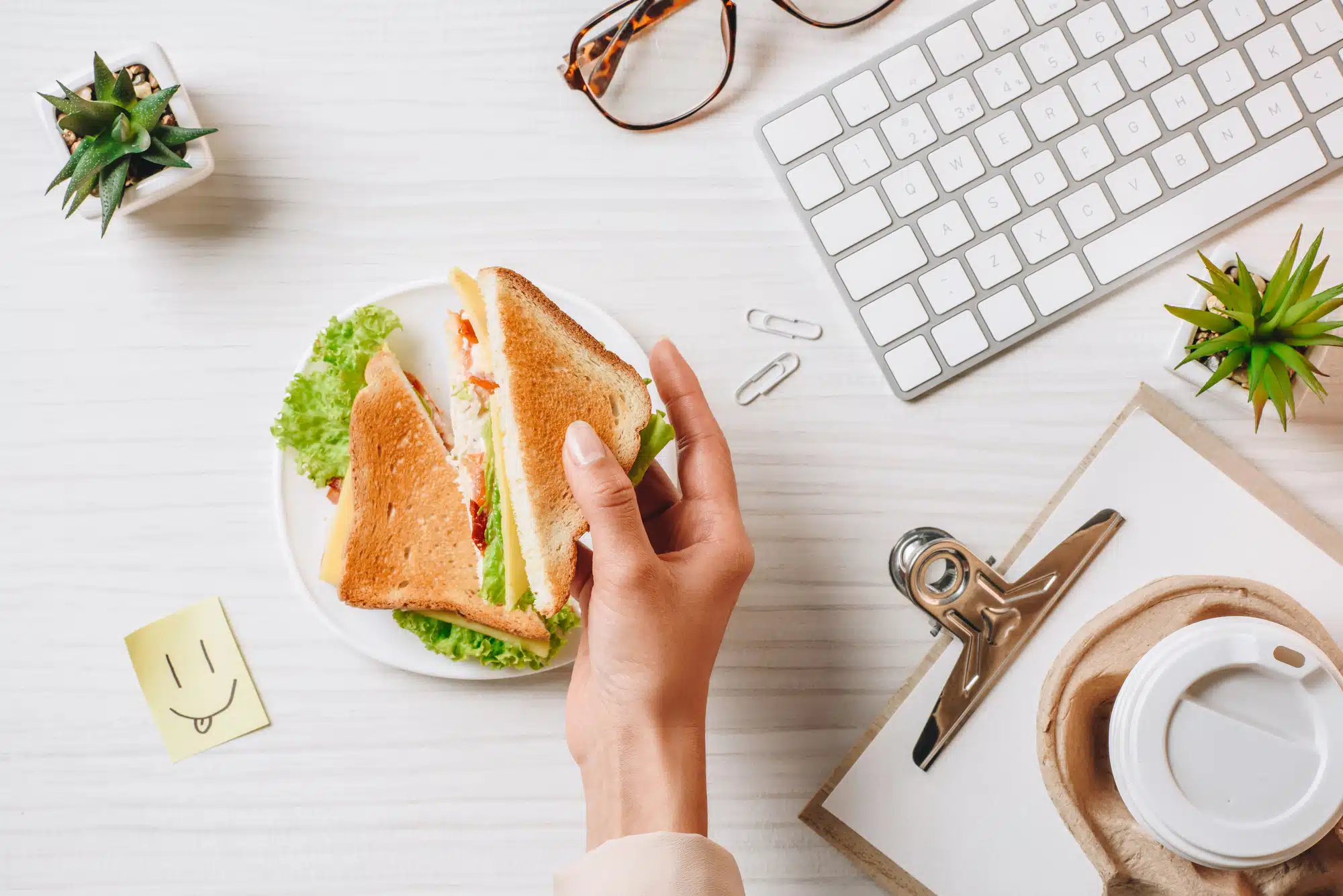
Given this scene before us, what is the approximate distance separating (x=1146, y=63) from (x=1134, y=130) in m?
0.09

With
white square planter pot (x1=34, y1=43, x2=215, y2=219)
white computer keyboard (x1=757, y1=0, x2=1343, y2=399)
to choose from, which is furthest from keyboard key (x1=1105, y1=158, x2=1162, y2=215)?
white square planter pot (x1=34, y1=43, x2=215, y2=219)

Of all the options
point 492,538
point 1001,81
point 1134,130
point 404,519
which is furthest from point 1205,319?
point 404,519

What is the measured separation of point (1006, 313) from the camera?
113 centimetres

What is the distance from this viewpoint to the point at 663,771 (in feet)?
3.26

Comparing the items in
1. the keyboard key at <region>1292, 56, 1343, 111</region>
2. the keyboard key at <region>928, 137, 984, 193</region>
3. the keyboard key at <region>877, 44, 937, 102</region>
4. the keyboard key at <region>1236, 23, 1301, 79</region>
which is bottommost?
the keyboard key at <region>1292, 56, 1343, 111</region>

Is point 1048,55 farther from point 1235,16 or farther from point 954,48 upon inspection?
point 1235,16

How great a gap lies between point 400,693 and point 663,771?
0.38 meters

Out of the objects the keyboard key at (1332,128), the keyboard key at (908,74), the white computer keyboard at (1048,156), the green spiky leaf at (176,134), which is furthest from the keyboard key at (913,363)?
the green spiky leaf at (176,134)

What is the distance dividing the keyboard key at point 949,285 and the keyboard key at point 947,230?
21 millimetres

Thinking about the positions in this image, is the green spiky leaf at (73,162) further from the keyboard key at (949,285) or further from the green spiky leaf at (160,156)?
the keyboard key at (949,285)

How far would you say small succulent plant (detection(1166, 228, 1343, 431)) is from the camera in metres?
0.98

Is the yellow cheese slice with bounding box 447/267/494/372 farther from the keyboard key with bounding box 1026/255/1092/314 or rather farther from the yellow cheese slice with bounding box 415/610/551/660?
the keyboard key with bounding box 1026/255/1092/314

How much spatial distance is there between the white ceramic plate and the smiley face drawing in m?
0.17

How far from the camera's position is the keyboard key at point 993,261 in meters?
1.13
